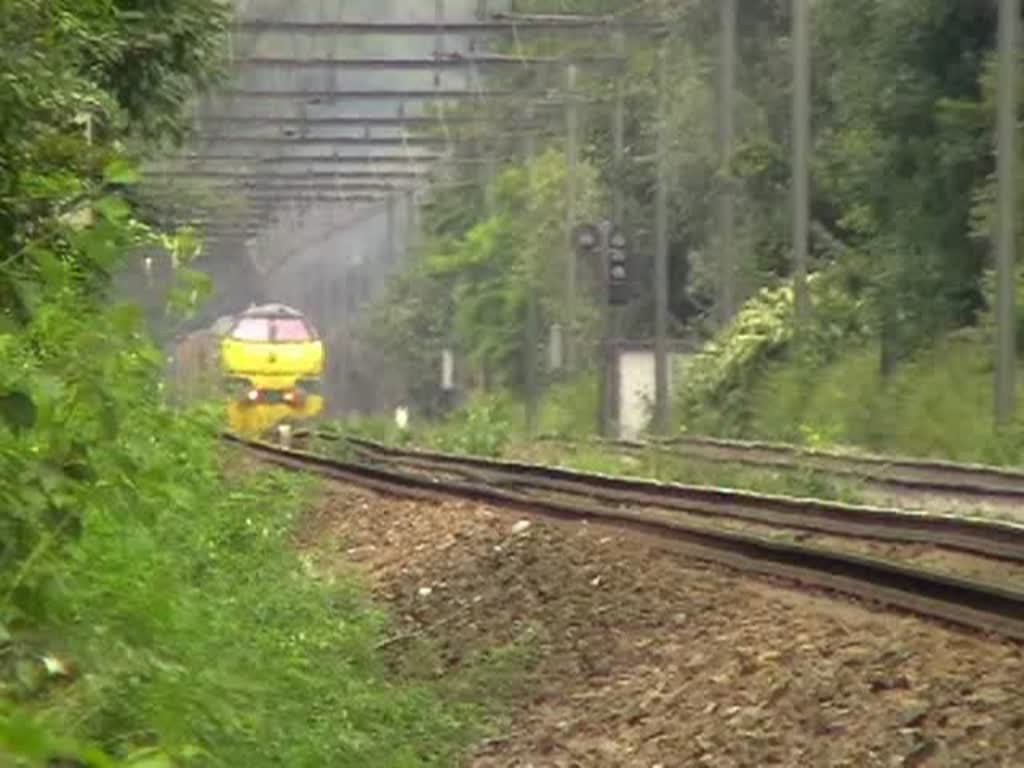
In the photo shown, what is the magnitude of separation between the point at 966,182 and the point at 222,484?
1018 inches

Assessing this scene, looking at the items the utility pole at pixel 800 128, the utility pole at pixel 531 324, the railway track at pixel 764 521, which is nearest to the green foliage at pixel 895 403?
the utility pole at pixel 800 128

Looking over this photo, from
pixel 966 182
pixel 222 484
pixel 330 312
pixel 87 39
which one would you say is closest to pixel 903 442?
pixel 966 182

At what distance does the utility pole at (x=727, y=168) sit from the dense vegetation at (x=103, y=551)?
3487 cm

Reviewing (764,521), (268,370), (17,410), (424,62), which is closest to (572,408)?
(424,62)

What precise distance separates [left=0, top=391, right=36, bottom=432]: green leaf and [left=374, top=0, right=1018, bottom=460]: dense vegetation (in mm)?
25392

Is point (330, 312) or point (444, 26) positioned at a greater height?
point (444, 26)

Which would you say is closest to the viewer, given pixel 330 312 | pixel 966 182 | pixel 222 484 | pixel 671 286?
pixel 222 484

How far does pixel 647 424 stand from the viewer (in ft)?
167

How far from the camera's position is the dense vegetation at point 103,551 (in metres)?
7.13

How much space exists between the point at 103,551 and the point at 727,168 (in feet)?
132

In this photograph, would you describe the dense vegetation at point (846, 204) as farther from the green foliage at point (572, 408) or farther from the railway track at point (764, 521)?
the railway track at point (764, 521)

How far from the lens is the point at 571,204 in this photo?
Result: 2387 inches

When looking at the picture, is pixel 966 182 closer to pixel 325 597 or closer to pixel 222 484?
pixel 222 484

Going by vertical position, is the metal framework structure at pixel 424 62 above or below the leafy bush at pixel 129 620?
above
